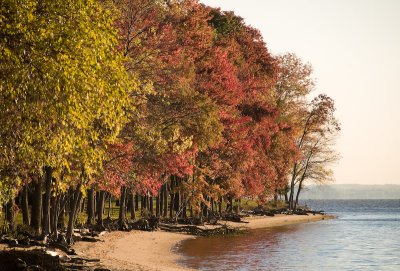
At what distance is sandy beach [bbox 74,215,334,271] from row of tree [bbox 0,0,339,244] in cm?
269

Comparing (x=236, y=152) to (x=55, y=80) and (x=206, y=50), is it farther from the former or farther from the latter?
(x=55, y=80)

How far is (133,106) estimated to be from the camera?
2525cm

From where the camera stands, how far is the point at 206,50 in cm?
5750

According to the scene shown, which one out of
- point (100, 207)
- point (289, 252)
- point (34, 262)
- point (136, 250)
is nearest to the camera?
point (34, 262)

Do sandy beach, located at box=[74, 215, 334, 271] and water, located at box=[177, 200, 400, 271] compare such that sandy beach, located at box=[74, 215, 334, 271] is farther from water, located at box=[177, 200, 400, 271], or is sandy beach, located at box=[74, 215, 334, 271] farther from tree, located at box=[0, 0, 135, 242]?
tree, located at box=[0, 0, 135, 242]

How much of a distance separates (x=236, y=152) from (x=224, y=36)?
16117mm

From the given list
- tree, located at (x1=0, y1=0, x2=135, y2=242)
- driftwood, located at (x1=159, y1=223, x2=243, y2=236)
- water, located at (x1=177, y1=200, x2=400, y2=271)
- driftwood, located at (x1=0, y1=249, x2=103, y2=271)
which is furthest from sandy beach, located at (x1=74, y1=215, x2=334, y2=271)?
tree, located at (x1=0, y1=0, x2=135, y2=242)

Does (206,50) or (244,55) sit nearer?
(206,50)

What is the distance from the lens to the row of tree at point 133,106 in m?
19.2

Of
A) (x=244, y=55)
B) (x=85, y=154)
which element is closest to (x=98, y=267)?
(x=85, y=154)

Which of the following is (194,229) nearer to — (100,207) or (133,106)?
(100,207)

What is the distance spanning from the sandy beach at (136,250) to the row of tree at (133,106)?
269 cm

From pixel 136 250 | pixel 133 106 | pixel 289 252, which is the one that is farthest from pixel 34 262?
pixel 289 252

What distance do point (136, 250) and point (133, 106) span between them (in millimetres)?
15609
